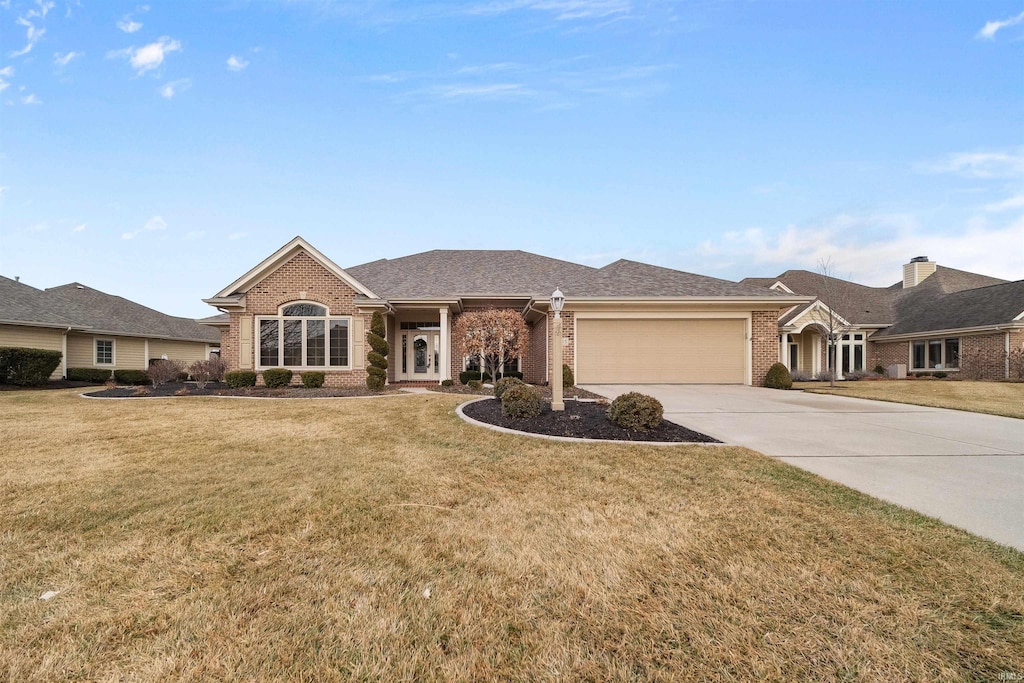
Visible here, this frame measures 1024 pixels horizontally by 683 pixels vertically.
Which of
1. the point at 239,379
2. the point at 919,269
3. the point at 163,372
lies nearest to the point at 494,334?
the point at 239,379

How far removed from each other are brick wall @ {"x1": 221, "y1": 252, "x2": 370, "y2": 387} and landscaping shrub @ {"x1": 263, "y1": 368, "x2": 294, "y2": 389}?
0.55 meters

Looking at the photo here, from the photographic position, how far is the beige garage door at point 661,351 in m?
14.0

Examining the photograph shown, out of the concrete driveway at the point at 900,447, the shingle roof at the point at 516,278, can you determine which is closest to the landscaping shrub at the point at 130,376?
the shingle roof at the point at 516,278

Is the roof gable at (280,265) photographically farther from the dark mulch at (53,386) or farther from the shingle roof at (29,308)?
the shingle roof at (29,308)

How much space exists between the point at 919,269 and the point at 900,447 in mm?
27516

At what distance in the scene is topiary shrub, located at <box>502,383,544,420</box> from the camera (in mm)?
6965

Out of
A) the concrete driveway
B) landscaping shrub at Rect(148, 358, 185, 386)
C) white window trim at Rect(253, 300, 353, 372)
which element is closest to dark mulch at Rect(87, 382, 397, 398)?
white window trim at Rect(253, 300, 353, 372)

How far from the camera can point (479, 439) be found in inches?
228

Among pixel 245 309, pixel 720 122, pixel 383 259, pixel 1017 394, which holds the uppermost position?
pixel 720 122

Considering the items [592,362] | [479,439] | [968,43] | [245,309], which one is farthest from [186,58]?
[968,43]

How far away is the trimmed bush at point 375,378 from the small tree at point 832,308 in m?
17.0

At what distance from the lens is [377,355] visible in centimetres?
1276

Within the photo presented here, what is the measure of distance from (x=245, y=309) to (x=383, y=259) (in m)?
8.66

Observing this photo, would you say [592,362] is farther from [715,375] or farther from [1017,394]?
[1017,394]
